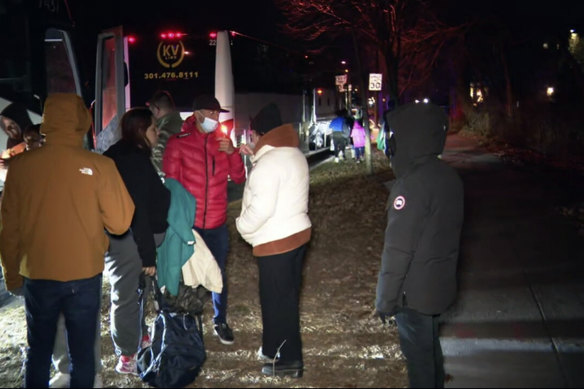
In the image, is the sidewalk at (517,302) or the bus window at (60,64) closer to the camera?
the sidewalk at (517,302)

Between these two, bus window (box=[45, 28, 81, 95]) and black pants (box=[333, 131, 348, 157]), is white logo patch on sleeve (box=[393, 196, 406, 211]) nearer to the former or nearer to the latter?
bus window (box=[45, 28, 81, 95])

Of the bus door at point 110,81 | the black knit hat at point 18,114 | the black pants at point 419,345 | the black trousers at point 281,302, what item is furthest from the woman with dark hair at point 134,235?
the bus door at point 110,81

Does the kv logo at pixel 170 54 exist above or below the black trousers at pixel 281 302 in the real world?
above

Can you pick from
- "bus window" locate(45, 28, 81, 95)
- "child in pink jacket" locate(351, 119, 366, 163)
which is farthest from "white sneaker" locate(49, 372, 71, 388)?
"child in pink jacket" locate(351, 119, 366, 163)

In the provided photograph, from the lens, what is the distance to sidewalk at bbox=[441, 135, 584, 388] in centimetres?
480

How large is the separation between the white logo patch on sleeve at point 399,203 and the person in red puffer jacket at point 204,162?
6.12ft

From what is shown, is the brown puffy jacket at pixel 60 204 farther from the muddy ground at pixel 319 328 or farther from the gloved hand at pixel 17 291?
the muddy ground at pixel 319 328

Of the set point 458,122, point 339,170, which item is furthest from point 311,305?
point 458,122

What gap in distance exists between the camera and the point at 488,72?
37.0 meters

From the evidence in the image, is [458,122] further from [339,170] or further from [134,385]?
[134,385]

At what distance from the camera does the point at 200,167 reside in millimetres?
5020

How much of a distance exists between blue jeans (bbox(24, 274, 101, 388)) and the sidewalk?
264 cm

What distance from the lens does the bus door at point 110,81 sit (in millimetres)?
12718

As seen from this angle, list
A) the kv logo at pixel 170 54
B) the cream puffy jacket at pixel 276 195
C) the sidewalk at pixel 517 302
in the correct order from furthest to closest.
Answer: the kv logo at pixel 170 54 → the sidewalk at pixel 517 302 → the cream puffy jacket at pixel 276 195
